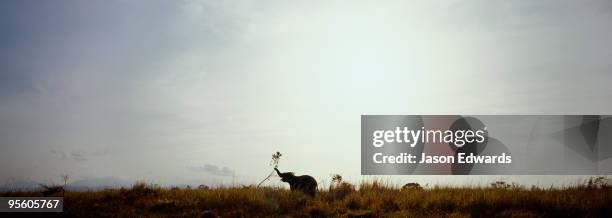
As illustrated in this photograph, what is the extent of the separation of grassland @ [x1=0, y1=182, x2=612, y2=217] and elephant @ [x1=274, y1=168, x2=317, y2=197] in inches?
15.6

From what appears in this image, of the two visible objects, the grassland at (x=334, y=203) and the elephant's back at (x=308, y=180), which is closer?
the grassland at (x=334, y=203)

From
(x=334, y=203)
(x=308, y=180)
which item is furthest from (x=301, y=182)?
(x=334, y=203)

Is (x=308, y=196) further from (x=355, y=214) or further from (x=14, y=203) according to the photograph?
(x=14, y=203)

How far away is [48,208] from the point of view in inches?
619

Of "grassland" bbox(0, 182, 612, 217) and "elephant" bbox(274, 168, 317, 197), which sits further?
"elephant" bbox(274, 168, 317, 197)

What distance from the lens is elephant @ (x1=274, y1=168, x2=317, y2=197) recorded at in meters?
18.5

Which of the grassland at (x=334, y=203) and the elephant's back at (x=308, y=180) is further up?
the elephant's back at (x=308, y=180)

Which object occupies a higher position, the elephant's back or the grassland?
the elephant's back

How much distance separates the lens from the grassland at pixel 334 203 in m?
15.5

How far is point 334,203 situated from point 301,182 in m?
1.94

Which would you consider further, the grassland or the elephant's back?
the elephant's back

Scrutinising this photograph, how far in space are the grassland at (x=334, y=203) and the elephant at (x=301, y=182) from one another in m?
0.40

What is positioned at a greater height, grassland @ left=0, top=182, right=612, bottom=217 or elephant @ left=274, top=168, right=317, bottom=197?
elephant @ left=274, top=168, right=317, bottom=197

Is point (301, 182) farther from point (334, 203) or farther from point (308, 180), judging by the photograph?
point (334, 203)
